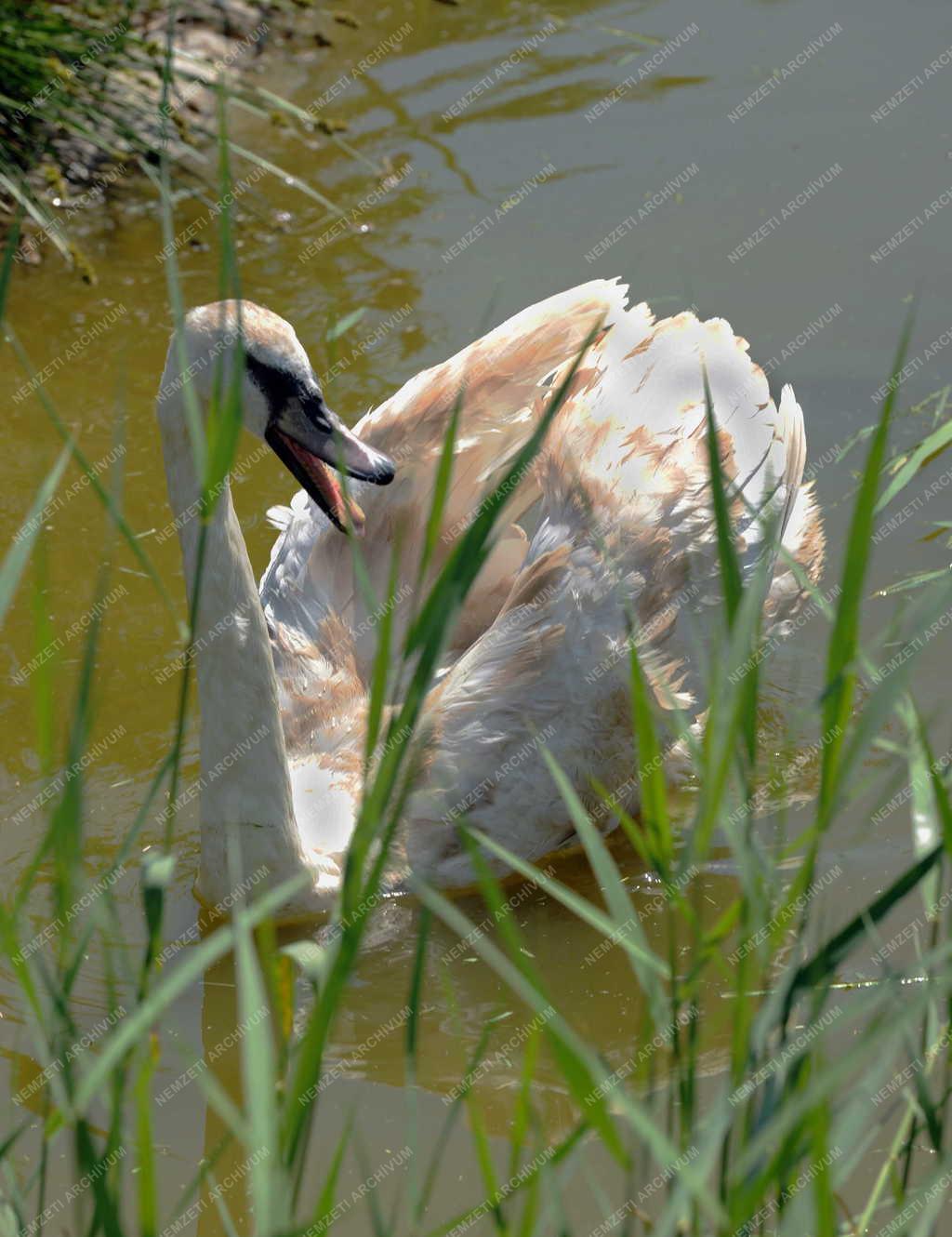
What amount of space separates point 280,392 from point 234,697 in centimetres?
67

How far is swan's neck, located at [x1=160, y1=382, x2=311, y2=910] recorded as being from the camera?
3740 mm

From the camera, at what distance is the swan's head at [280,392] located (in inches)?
144

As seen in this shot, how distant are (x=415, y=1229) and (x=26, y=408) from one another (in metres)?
4.56

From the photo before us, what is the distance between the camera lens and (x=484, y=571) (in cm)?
490

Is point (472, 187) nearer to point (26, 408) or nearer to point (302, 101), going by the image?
point (302, 101)

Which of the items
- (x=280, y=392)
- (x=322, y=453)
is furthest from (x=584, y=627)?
(x=280, y=392)

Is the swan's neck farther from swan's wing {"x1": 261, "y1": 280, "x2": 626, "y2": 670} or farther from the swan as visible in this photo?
swan's wing {"x1": 261, "y1": 280, "x2": 626, "y2": 670}

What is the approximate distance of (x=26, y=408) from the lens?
6.29 metres

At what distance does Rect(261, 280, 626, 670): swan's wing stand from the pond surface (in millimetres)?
609

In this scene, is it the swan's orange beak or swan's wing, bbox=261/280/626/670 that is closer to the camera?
the swan's orange beak

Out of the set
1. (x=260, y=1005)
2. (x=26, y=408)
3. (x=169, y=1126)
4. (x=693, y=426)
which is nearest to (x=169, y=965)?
(x=169, y=1126)

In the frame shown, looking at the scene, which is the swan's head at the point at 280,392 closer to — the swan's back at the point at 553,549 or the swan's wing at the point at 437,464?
the swan's back at the point at 553,549

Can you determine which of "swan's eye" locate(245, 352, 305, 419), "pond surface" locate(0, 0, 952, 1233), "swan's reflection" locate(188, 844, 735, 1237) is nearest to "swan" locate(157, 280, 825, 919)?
"swan's eye" locate(245, 352, 305, 419)

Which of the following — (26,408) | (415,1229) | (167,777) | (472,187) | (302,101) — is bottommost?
(415,1229)
